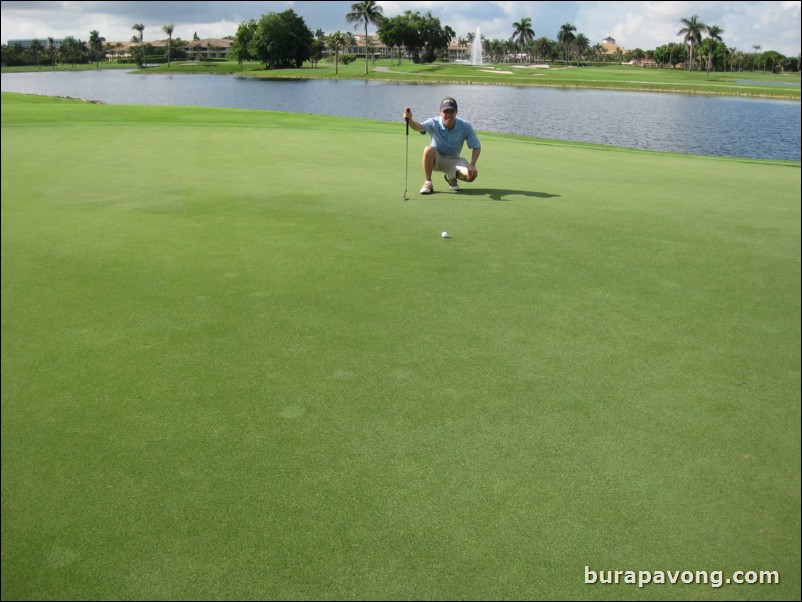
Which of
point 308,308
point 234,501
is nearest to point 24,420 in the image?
point 234,501

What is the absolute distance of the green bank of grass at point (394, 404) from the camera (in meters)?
2.37

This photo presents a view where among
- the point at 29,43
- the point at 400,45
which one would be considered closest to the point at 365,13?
the point at 400,45

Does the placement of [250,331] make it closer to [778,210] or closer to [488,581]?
[488,581]

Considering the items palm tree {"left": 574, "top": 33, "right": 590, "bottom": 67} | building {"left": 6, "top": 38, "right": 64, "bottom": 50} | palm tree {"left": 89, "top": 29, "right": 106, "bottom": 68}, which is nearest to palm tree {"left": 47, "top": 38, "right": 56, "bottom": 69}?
building {"left": 6, "top": 38, "right": 64, "bottom": 50}

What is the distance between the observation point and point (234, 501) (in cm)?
261

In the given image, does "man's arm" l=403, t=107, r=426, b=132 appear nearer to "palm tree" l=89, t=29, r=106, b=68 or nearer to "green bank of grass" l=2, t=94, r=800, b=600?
"green bank of grass" l=2, t=94, r=800, b=600

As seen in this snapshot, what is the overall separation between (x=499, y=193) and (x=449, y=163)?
1.06 m

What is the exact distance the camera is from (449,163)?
9.37 meters

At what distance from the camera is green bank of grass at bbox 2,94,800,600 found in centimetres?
237

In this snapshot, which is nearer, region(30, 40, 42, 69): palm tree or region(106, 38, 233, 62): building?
region(30, 40, 42, 69): palm tree

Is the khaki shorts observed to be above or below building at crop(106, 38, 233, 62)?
below

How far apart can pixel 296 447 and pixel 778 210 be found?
7302 millimetres

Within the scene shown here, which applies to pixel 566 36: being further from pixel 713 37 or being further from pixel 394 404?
pixel 394 404

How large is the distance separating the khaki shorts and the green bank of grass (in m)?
2.23
